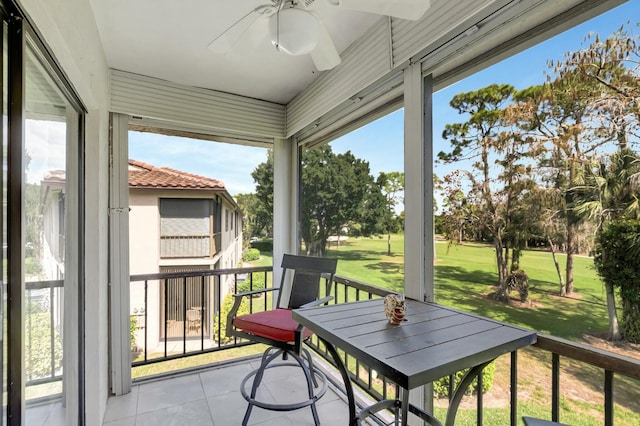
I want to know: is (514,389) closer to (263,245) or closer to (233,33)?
(233,33)

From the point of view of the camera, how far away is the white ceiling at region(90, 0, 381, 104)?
1852 mm

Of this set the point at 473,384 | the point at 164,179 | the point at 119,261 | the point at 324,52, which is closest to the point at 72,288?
the point at 119,261

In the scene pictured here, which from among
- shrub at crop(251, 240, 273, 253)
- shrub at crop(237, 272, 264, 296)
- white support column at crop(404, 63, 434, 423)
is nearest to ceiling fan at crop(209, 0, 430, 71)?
white support column at crop(404, 63, 434, 423)

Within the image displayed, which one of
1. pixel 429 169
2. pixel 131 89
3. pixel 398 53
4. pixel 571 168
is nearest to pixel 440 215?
pixel 429 169

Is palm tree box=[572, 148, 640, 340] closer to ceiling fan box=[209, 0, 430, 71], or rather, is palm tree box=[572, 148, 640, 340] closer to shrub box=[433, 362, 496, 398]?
shrub box=[433, 362, 496, 398]

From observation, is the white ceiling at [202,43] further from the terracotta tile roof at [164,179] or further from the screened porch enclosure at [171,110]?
the terracotta tile roof at [164,179]

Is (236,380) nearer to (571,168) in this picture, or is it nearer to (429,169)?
(429,169)

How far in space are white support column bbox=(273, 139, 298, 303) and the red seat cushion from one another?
1052 millimetres

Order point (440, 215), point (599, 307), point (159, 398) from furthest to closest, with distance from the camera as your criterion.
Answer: point (159, 398)
point (440, 215)
point (599, 307)

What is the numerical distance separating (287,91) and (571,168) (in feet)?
8.18

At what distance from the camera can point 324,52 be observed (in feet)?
5.49

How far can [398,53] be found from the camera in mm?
A: 1826

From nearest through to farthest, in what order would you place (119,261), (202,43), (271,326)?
(271,326), (202,43), (119,261)

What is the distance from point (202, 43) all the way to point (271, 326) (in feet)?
7.03
